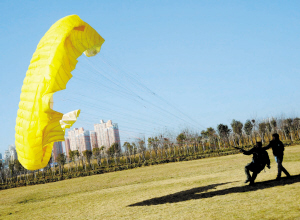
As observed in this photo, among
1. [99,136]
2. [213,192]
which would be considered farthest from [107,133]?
[213,192]

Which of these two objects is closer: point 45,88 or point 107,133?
point 45,88

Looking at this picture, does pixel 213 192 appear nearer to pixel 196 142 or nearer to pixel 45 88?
pixel 45 88

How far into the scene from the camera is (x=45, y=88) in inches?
227

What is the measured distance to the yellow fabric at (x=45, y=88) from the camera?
5.82m

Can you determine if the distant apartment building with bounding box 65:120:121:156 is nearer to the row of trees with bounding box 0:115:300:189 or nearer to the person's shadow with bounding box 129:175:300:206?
the row of trees with bounding box 0:115:300:189

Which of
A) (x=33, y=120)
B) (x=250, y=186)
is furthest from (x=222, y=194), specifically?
(x=33, y=120)

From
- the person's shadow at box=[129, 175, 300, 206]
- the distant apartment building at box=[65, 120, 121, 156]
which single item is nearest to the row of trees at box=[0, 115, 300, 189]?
the distant apartment building at box=[65, 120, 121, 156]

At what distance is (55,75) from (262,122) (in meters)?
35.8

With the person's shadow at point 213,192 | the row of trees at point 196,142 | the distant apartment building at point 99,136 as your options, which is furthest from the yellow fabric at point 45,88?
the distant apartment building at point 99,136

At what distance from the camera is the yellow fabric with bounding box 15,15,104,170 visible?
582 centimetres

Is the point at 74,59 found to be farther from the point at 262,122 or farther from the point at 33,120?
the point at 262,122

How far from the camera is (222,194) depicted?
6430 mm

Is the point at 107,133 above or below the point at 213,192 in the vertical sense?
above

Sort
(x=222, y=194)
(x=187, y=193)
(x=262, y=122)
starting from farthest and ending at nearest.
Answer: (x=262, y=122) < (x=187, y=193) < (x=222, y=194)
